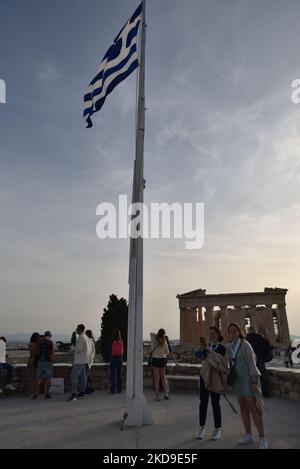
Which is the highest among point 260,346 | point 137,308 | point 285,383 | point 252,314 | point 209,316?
point 252,314

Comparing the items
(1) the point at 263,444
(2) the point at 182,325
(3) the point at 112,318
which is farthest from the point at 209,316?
(1) the point at 263,444

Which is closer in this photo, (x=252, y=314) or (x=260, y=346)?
(x=260, y=346)

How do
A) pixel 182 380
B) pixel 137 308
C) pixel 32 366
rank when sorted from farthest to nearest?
pixel 182 380
pixel 32 366
pixel 137 308

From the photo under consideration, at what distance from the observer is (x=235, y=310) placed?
41031 millimetres

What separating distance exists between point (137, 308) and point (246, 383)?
2299mm

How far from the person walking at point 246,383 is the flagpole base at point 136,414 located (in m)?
1.72

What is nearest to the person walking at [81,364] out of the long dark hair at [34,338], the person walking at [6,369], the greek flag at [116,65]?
the long dark hair at [34,338]

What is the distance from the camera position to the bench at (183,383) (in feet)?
32.1

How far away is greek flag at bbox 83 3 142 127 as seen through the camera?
780 centimetres

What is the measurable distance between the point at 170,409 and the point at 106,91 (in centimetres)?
724

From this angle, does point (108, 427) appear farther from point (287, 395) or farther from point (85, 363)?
point (287, 395)

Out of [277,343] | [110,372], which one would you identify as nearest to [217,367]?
[110,372]

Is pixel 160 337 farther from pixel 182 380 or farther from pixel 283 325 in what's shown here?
pixel 283 325

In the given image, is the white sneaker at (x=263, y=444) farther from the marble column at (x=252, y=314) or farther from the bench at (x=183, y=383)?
the marble column at (x=252, y=314)
